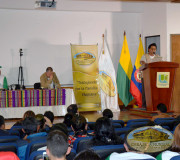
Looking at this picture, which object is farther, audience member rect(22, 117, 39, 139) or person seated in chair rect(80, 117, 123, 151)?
audience member rect(22, 117, 39, 139)

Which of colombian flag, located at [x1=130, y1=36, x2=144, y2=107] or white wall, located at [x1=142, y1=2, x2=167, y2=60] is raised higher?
white wall, located at [x1=142, y1=2, x2=167, y2=60]

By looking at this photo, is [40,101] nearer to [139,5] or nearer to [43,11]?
[43,11]

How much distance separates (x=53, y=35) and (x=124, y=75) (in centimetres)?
245

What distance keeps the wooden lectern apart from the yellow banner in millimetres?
2543

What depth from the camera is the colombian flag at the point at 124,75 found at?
29.0 ft

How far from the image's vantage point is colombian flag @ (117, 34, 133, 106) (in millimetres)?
8836

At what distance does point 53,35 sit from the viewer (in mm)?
9039

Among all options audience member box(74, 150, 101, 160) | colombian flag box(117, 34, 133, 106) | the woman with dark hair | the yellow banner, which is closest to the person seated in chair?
the woman with dark hair

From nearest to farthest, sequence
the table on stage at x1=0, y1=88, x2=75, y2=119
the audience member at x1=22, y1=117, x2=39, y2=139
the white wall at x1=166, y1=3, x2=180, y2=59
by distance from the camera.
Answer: the audience member at x1=22, y1=117, x2=39, y2=139 < the table on stage at x1=0, y1=88, x2=75, y2=119 < the white wall at x1=166, y1=3, x2=180, y2=59

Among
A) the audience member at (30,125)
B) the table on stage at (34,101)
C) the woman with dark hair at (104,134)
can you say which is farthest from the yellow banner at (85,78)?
the woman with dark hair at (104,134)

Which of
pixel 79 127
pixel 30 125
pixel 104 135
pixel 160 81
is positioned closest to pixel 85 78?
pixel 160 81

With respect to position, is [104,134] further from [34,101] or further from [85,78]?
[85,78]

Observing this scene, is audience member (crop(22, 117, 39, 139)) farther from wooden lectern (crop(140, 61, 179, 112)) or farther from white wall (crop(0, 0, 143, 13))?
white wall (crop(0, 0, 143, 13))

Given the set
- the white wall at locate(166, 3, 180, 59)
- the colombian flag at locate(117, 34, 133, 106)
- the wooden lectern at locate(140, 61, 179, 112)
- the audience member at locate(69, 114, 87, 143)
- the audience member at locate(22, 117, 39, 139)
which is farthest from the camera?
the colombian flag at locate(117, 34, 133, 106)
